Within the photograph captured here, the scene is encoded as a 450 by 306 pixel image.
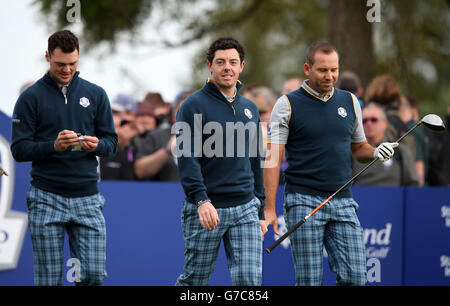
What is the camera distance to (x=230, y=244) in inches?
210

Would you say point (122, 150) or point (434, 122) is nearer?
point (434, 122)

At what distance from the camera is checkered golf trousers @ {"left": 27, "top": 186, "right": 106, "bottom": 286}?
5.27 metres

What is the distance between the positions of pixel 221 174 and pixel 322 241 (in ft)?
2.97

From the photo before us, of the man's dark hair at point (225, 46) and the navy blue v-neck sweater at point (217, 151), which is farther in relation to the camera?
the man's dark hair at point (225, 46)

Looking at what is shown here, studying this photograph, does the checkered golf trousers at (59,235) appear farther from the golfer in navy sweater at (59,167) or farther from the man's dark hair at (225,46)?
the man's dark hair at (225,46)

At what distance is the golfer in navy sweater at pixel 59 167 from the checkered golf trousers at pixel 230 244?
2.10 feet

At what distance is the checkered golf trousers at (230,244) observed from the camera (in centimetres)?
523

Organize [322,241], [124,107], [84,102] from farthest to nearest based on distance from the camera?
1. [124,107]
2. [322,241]
3. [84,102]

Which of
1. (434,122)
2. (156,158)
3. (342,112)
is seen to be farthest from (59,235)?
(434,122)

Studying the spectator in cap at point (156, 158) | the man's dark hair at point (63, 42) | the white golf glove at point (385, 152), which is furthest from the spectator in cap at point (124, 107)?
the white golf glove at point (385, 152)

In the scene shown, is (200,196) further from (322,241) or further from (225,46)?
(225,46)

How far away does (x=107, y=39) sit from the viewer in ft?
46.6

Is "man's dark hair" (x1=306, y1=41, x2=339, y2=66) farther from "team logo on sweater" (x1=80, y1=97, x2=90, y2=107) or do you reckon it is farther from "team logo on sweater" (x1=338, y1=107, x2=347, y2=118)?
"team logo on sweater" (x1=80, y1=97, x2=90, y2=107)

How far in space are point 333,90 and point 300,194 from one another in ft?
2.77
